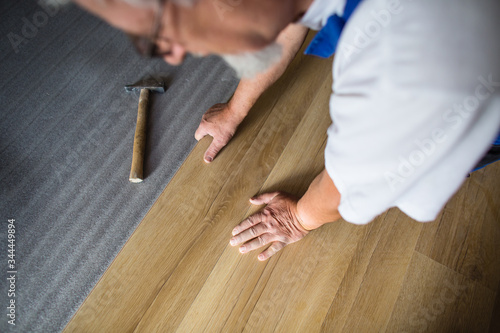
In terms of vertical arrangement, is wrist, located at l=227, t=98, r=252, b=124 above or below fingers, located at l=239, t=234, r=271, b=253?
above

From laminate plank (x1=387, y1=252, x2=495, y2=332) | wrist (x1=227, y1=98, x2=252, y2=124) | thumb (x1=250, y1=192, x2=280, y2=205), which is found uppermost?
wrist (x1=227, y1=98, x2=252, y2=124)

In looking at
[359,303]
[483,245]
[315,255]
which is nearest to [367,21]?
[315,255]

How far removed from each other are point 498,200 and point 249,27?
1.31 meters

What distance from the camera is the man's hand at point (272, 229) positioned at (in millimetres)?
1088

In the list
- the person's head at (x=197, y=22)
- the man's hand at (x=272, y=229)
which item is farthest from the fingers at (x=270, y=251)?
the person's head at (x=197, y=22)

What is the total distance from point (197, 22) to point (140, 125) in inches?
31.5

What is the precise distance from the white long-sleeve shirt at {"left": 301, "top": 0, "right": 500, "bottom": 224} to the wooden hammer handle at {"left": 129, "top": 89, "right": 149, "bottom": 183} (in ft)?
2.84

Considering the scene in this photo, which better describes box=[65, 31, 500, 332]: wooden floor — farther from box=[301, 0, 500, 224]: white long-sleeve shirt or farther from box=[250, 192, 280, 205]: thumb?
box=[301, 0, 500, 224]: white long-sleeve shirt

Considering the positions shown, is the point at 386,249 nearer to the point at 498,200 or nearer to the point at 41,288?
the point at 498,200

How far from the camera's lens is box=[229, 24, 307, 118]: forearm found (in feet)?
3.28

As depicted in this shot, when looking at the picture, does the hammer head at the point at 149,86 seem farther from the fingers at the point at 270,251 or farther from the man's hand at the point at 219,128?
the fingers at the point at 270,251

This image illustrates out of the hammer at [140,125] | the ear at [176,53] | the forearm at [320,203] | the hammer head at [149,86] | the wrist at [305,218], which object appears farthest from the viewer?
the hammer head at [149,86]

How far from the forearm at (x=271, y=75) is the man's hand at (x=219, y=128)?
34 mm

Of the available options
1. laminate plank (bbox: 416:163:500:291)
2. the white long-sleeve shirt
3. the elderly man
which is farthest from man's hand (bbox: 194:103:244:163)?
laminate plank (bbox: 416:163:500:291)
